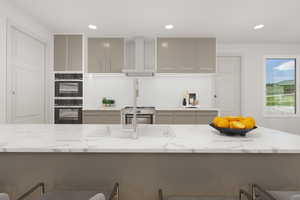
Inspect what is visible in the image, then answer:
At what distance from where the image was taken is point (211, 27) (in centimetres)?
327

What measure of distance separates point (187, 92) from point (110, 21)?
219cm

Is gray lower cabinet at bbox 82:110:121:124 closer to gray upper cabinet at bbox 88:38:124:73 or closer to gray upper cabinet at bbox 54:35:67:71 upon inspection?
gray upper cabinet at bbox 88:38:124:73

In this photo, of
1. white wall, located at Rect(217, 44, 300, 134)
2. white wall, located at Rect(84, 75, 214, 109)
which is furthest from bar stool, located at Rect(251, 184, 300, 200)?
white wall, located at Rect(217, 44, 300, 134)

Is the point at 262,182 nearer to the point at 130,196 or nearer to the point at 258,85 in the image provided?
the point at 130,196

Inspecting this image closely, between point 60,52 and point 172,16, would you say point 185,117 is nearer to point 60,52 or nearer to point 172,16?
point 172,16

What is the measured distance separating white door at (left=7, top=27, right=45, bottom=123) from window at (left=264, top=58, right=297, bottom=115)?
514 cm

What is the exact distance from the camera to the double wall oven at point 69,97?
12.0ft

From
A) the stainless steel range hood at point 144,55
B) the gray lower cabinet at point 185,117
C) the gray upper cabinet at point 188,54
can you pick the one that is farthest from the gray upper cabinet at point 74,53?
the gray lower cabinet at point 185,117

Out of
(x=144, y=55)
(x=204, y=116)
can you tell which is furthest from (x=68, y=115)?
(x=204, y=116)

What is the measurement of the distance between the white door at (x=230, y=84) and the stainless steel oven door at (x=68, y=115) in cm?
325

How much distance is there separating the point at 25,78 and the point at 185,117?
2998mm

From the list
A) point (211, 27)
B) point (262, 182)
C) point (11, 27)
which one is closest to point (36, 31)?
point (11, 27)

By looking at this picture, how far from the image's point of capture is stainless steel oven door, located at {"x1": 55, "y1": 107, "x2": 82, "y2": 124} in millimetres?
3648

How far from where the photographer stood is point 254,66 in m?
4.19
